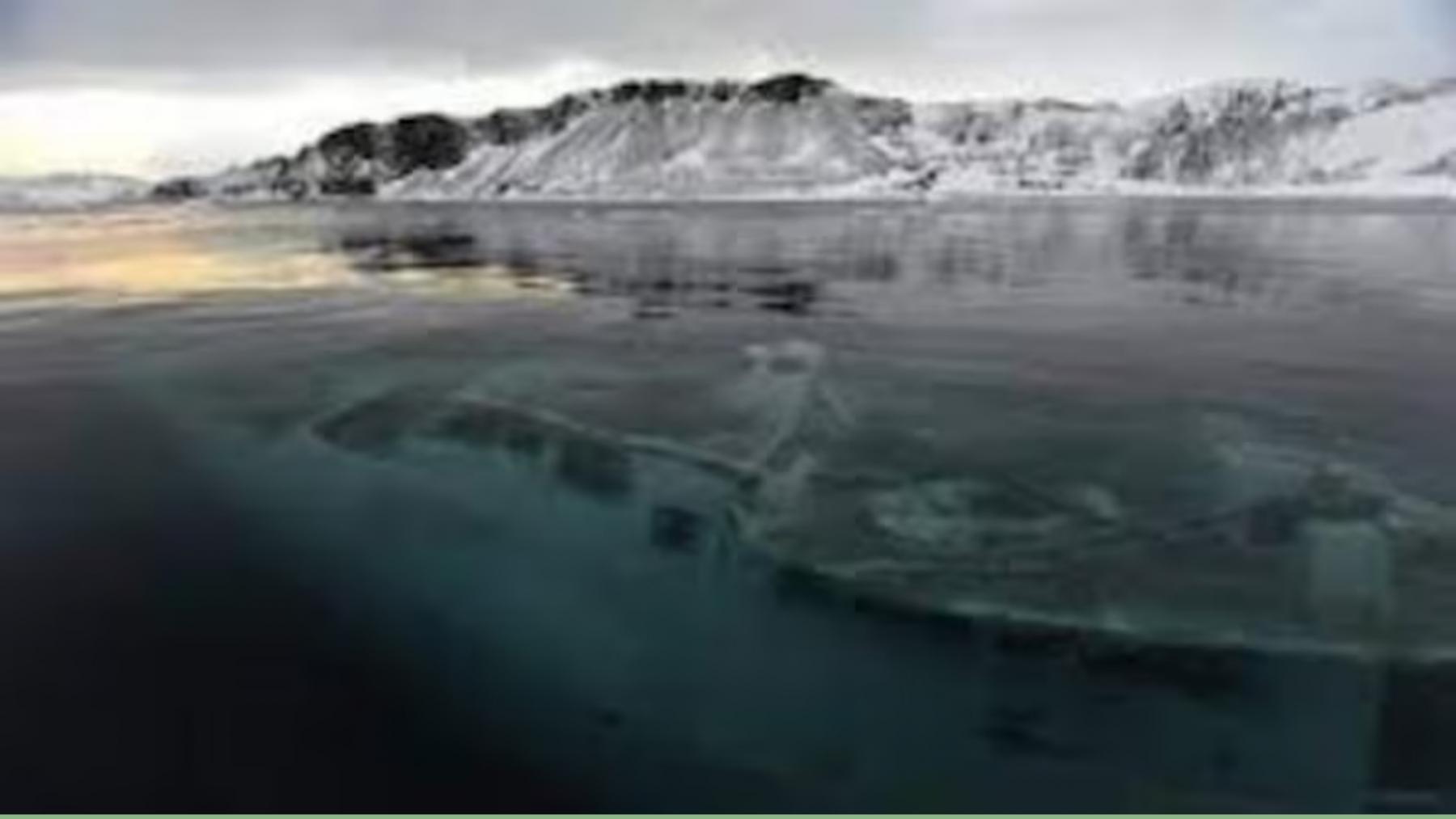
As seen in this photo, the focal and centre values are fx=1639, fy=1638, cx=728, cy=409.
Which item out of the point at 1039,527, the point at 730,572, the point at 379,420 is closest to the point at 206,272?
the point at 379,420

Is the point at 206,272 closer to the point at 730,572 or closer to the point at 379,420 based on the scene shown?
the point at 379,420

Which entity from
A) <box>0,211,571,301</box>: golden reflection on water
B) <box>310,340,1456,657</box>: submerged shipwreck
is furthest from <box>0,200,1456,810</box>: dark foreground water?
<box>0,211,571,301</box>: golden reflection on water

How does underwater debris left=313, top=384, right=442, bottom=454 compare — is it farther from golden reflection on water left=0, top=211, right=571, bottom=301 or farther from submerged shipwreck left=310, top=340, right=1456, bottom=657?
golden reflection on water left=0, top=211, right=571, bottom=301

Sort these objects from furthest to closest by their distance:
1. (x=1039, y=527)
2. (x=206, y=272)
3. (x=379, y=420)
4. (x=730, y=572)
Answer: (x=206, y=272) → (x=379, y=420) → (x=1039, y=527) → (x=730, y=572)

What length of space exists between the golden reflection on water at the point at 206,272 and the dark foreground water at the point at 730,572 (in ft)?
34.0

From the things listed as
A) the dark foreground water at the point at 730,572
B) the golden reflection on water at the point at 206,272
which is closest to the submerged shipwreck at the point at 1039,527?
the dark foreground water at the point at 730,572

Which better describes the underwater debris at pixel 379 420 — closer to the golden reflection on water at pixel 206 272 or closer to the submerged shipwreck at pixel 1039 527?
the submerged shipwreck at pixel 1039 527

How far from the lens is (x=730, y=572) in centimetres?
1044

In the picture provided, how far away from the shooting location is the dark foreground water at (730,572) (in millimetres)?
7707

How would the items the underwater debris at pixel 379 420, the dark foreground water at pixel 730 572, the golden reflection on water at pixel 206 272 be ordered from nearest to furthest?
the dark foreground water at pixel 730 572 → the underwater debris at pixel 379 420 → the golden reflection on water at pixel 206 272

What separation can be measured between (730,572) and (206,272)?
30691mm

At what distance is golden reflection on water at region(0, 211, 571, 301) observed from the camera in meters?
32.2

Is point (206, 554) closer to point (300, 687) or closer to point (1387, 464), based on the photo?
point (300, 687)

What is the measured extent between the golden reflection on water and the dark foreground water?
10374mm
